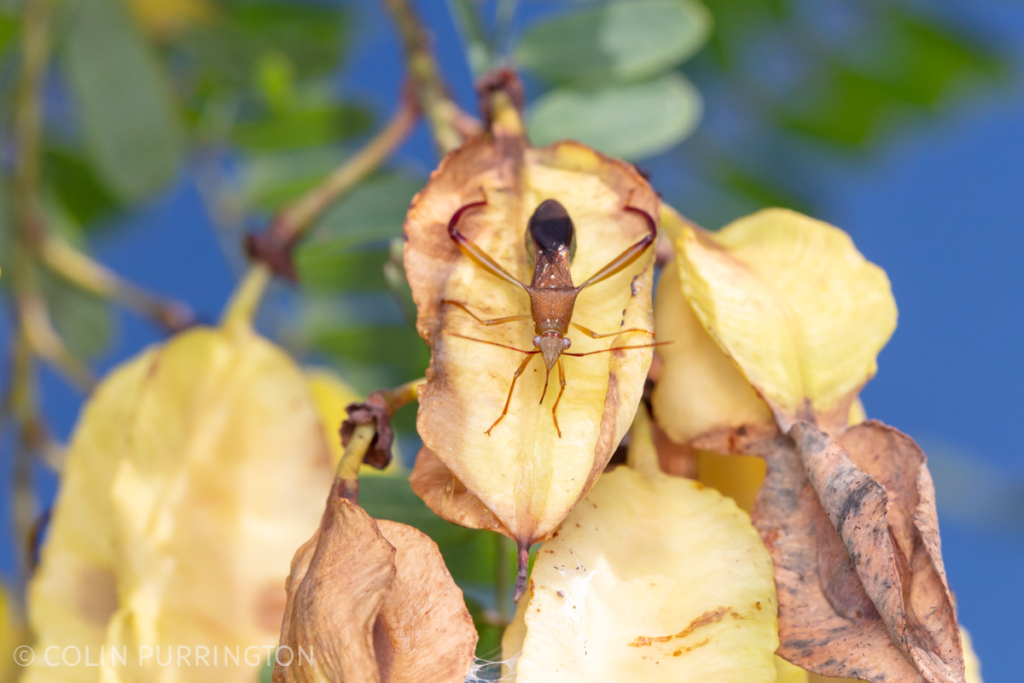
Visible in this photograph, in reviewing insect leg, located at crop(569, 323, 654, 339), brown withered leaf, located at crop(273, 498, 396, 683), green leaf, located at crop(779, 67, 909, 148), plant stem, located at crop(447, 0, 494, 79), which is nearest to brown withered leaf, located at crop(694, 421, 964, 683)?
insect leg, located at crop(569, 323, 654, 339)

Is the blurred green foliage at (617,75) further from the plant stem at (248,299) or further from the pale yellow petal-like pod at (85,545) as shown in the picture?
the pale yellow petal-like pod at (85,545)

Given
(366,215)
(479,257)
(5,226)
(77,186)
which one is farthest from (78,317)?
(479,257)

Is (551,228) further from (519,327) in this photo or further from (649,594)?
(649,594)

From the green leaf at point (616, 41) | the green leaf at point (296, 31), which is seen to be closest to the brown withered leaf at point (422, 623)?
the green leaf at point (616, 41)

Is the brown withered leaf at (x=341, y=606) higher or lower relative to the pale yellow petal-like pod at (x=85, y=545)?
lower

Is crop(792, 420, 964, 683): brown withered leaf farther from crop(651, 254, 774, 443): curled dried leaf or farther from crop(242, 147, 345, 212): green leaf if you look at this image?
crop(242, 147, 345, 212): green leaf

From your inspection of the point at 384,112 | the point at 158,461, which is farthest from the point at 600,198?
the point at 384,112
